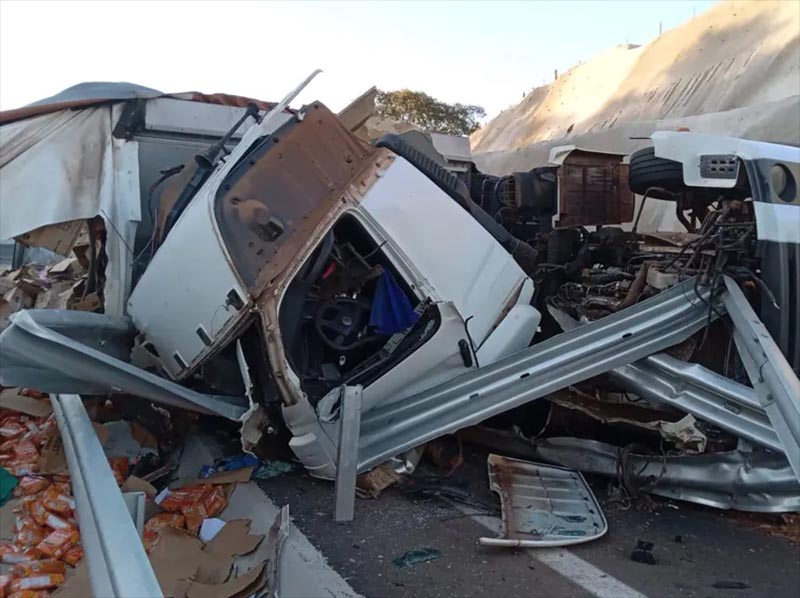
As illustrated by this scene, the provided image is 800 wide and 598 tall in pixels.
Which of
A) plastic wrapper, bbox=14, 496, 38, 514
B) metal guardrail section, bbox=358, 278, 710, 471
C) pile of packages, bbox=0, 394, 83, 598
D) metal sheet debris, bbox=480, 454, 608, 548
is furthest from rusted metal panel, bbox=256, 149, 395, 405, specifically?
plastic wrapper, bbox=14, 496, 38, 514

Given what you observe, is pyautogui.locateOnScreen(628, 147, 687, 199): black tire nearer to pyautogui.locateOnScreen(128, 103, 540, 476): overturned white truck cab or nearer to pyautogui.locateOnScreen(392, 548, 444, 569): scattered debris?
pyautogui.locateOnScreen(128, 103, 540, 476): overturned white truck cab

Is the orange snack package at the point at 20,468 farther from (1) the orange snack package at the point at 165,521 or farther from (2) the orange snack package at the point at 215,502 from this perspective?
(2) the orange snack package at the point at 215,502

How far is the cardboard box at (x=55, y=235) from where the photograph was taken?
487 cm

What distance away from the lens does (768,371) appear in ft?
9.47

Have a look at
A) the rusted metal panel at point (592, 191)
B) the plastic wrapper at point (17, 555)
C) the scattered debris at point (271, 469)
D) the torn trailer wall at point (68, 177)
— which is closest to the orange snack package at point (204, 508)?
the scattered debris at point (271, 469)

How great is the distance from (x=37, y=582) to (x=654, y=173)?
136 inches

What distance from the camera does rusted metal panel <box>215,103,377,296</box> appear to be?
11.7ft

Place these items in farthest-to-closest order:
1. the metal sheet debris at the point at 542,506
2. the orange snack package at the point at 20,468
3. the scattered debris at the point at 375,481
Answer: the orange snack package at the point at 20,468
the scattered debris at the point at 375,481
the metal sheet debris at the point at 542,506

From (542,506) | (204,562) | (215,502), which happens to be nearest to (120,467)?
(215,502)

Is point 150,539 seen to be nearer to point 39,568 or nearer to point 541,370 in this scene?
point 39,568

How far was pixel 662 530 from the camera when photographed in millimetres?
3506

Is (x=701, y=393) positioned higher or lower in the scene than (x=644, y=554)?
higher

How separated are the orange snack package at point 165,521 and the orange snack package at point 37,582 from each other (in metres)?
0.49

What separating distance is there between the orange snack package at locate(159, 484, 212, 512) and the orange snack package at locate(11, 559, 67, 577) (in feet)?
1.94
